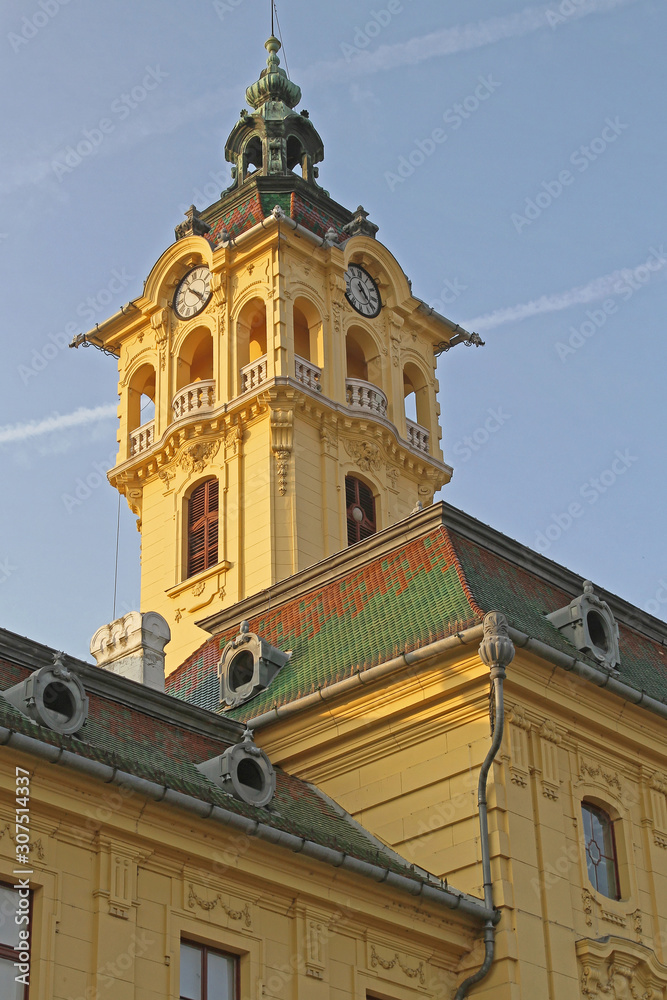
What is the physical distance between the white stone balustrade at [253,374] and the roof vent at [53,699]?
2501 centimetres

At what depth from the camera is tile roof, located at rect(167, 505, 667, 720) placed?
28812mm

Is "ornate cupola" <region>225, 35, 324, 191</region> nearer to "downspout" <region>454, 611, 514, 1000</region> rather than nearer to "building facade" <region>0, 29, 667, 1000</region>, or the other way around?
"building facade" <region>0, 29, 667, 1000</region>

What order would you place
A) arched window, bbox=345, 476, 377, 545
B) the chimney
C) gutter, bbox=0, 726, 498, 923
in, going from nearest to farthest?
1. gutter, bbox=0, 726, 498, 923
2. the chimney
3. arched window, bbox=345, 476, 377, 545

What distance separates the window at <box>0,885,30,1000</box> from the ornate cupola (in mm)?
38963

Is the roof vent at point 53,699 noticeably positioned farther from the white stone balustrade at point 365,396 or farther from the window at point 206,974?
the white stone balustrade at point 365,396

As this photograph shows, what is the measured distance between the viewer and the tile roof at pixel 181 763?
22453 millimetres

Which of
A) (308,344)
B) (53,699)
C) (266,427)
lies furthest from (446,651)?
(308,344)

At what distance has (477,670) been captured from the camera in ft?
88.4

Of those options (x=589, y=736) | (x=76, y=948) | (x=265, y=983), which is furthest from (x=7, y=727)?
(x=589, y=736)

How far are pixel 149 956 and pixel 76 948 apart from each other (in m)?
1.16

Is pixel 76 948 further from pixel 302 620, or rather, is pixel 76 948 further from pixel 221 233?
pixel 221 233

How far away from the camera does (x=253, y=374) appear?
48406 mm

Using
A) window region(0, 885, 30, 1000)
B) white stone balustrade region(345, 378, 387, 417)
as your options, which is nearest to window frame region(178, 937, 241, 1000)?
window region(0, 885, 30, 1000)

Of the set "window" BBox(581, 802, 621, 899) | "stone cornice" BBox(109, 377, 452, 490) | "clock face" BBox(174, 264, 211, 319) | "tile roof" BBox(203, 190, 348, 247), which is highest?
"tile roof" BBox(203, 190, 348, 247)
